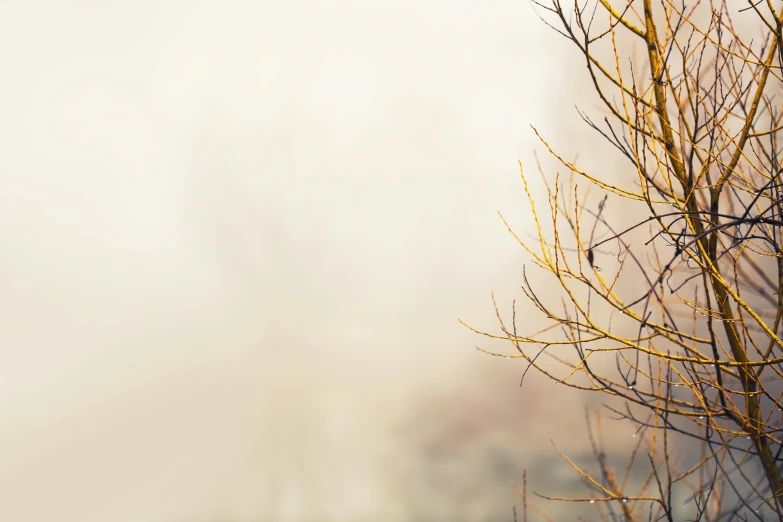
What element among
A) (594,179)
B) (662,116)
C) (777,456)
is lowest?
(777,456)

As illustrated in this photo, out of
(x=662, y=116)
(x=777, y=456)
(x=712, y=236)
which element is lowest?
(x=777, y=456)

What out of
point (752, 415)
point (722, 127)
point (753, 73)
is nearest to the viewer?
point (722, 127)

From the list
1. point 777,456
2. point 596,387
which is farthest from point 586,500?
point 777,456

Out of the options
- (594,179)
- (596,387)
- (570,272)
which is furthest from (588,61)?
(596,387)

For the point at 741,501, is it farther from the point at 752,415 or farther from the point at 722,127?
the point at 722,127

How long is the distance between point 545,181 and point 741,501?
90.5 inches

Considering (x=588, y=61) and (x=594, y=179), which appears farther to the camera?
Result: (x=594, y=179)

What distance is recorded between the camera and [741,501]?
3566 millimetres

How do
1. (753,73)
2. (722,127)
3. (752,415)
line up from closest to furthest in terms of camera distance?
(722,127) → (752,415) → (753,73)

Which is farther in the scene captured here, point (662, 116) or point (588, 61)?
point (662, 116)

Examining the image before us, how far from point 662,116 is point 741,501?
2477 mm

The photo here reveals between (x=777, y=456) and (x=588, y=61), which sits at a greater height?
(x=588, y=61)

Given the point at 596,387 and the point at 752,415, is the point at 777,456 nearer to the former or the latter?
the point at 752,415

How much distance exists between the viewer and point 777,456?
3523 millimetres
